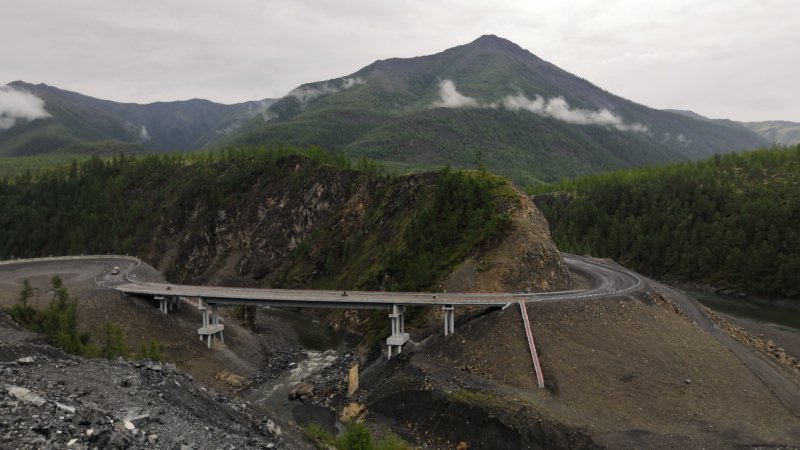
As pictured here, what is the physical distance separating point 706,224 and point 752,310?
40836 millimetres

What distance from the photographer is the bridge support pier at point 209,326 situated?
3076 inches

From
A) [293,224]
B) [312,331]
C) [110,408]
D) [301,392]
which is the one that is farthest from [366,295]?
[293,224]

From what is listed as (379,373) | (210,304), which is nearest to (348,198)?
(210,304)

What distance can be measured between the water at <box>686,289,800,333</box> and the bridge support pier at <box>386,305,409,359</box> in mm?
77940

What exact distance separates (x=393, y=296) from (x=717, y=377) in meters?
40.3

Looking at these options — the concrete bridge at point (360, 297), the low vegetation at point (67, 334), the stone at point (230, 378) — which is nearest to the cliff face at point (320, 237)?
the concrete bridge at point (360, 297)

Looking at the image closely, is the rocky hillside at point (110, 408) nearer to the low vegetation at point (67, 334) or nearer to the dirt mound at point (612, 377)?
the low vegetation at point (67, 334)

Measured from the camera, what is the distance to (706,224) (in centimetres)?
14762

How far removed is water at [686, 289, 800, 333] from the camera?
104000mm

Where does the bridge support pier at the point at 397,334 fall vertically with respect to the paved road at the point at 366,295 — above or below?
below

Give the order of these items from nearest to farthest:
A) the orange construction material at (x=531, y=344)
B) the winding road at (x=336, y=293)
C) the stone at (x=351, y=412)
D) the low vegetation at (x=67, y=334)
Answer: the low vegetation at (x=67, y=334) < the orange construction material at (x=531, y=344) < the stone at (x=351, y=412) < the winding road at (x=336, y=293)

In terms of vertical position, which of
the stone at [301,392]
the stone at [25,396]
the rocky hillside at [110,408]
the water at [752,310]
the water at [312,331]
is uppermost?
the stone at [25,396]

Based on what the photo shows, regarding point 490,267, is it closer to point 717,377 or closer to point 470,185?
point 470,185

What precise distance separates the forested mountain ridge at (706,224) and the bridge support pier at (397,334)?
94.6 m
